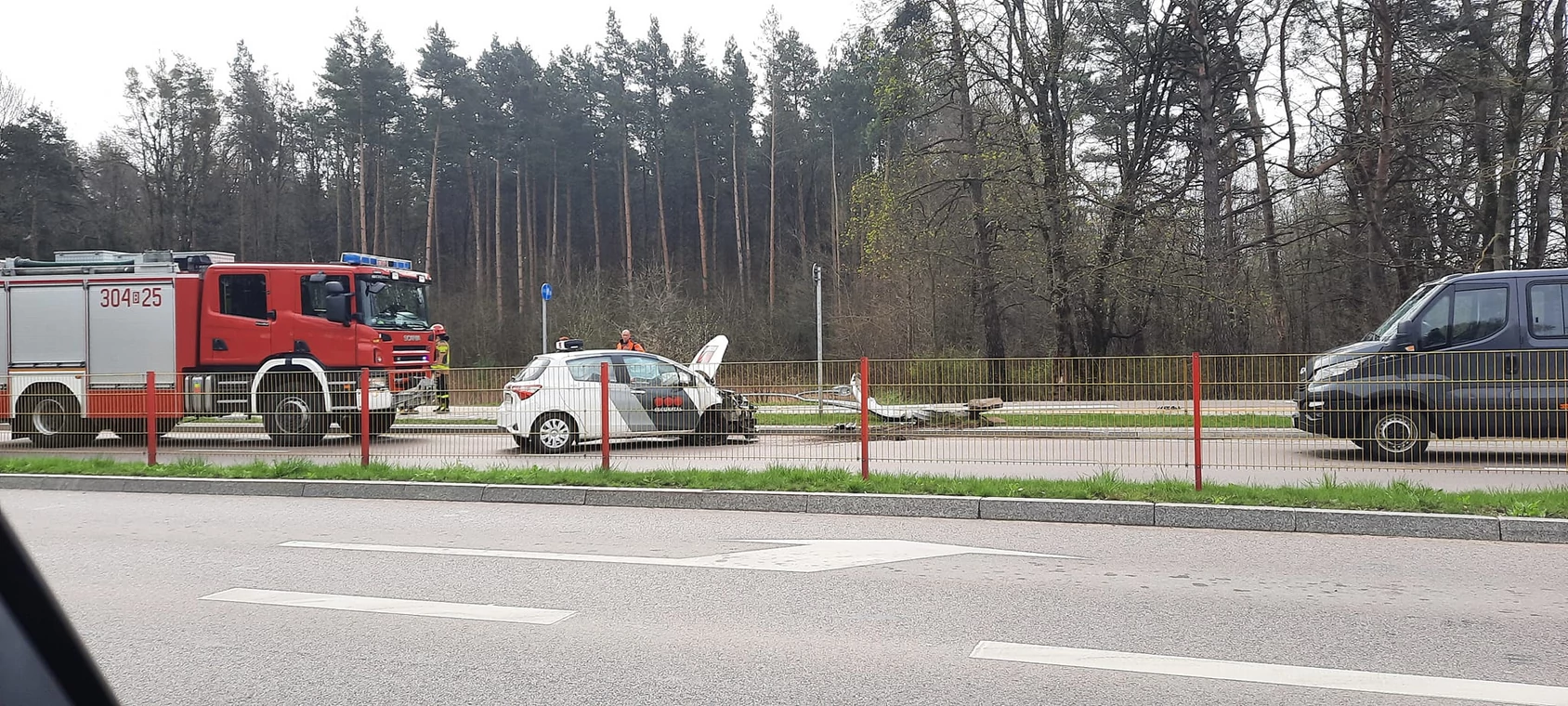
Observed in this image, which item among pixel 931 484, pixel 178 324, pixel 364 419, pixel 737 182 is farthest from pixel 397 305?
pixel 737 182

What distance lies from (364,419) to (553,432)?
2448 millimetres

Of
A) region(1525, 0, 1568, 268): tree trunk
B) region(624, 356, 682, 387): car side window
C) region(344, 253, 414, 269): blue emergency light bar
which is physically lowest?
region(624, 356, 682, 387): car side window

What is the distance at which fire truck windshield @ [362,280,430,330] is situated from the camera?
18.0 metres

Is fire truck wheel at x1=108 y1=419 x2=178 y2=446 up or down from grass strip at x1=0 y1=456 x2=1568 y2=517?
up

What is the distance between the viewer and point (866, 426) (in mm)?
10930

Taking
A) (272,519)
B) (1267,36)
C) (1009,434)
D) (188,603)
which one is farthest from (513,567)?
(1267,36)

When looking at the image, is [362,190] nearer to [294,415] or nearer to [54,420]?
[54,420]

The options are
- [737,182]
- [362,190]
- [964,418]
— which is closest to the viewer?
[964,418]

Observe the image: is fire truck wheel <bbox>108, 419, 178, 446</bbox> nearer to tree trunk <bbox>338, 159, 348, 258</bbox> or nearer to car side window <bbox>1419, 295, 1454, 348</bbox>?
car side window <bbox>1419, 295, 1454, 348</bbox>

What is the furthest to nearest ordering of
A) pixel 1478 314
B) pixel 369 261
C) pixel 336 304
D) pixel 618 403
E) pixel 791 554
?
pixel 369 261
pixel 336 304
pixel 618 403
pixel 1478 314
pixel 791 554

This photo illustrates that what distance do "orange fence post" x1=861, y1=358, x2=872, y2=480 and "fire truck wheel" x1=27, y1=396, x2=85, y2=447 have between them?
12.0 metres

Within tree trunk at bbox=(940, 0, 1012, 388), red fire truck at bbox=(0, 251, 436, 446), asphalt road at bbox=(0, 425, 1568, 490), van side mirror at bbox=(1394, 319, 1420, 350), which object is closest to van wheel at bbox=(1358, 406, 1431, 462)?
asphalt road at bbox=(0, 425, 1568, 490)

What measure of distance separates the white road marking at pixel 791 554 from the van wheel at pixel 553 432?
6.13 meters

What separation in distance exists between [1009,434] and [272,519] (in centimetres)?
658
